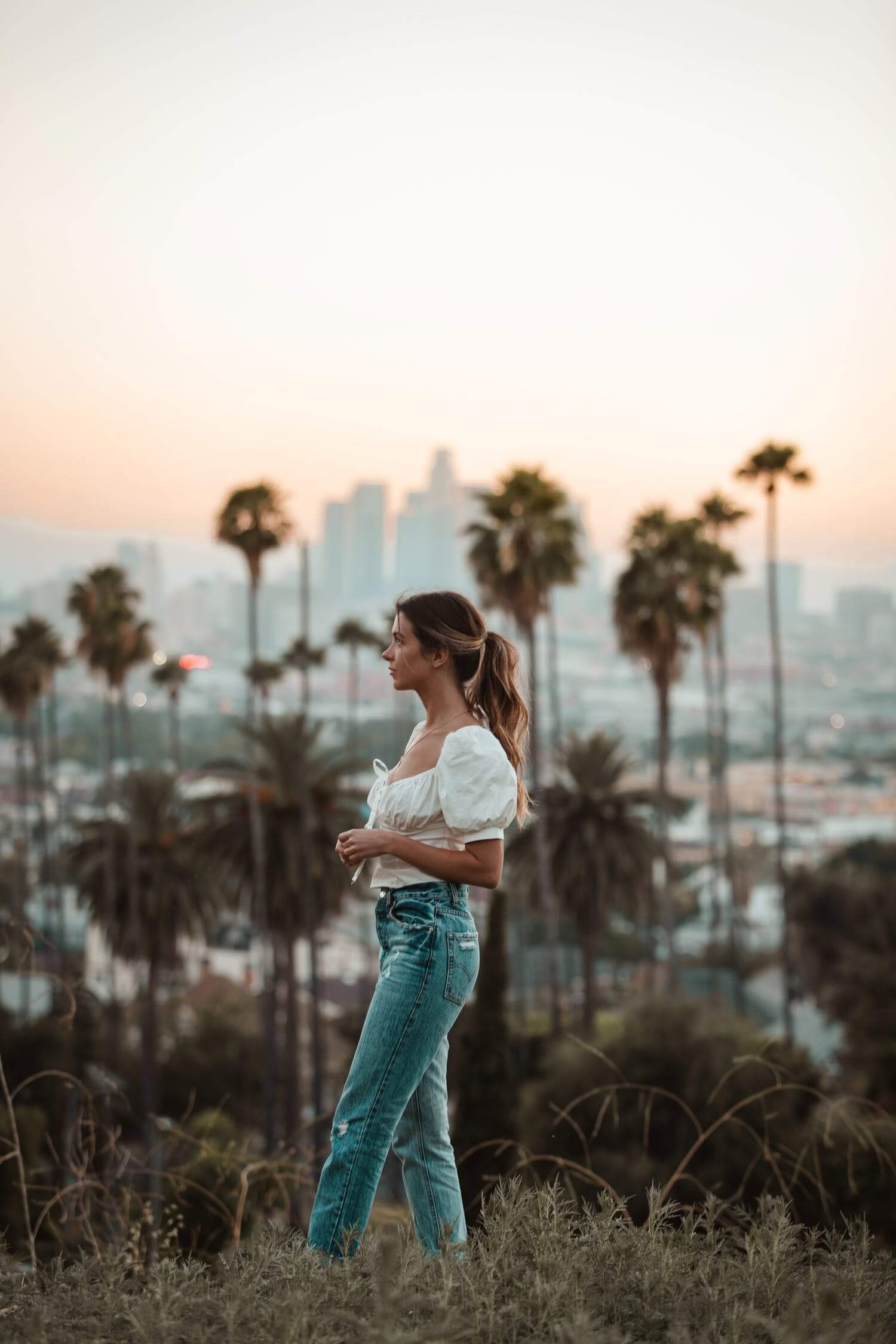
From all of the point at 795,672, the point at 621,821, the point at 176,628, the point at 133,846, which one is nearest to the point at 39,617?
the point at 133,846

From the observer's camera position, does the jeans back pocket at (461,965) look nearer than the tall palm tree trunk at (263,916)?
Yes

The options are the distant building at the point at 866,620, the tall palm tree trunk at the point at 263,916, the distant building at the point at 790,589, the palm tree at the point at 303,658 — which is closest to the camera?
the tall palm tree trunk at the point at 263,916

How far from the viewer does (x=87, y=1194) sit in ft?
13.0

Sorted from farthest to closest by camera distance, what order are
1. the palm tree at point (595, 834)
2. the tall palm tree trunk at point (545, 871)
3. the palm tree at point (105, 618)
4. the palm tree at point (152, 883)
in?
the palm tree at point (105, 618) → the palm tree at point (152, 883) → the palm tree at point (595, 834) → the tall palm tree trunk at point (545, 871)

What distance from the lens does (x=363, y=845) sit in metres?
2.70

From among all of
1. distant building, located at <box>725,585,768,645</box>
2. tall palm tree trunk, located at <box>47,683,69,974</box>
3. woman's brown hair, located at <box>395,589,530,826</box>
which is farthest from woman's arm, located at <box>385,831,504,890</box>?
distant building, located at <box>725,585,768,645</box>

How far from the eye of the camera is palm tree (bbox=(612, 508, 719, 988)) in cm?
3100

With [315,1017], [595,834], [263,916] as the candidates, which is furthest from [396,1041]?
[315,1017]

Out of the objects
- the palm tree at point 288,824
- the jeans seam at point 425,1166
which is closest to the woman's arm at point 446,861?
the jeans seam at point 425,1166

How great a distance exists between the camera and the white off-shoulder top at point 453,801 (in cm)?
272

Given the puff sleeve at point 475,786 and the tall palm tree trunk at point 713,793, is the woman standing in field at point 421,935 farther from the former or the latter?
the tall palm tree trunk at point 713,793

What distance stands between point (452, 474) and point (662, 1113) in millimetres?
152920

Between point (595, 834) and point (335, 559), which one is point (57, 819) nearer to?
point (595, 834)

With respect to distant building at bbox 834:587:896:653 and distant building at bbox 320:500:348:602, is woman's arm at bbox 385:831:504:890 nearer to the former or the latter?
distant building at bbox 834:587:896:653
